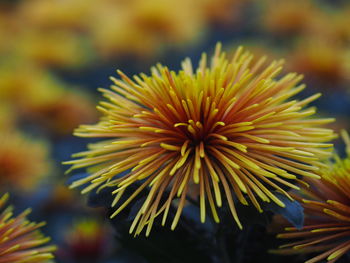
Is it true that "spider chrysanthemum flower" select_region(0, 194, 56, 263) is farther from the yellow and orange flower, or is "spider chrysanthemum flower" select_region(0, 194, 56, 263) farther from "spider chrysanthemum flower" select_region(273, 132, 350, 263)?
the yellow and orange flower

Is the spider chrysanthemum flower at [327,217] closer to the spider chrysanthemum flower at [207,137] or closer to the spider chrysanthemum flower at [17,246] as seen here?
the spider chrysanthemum flower at [207,137]

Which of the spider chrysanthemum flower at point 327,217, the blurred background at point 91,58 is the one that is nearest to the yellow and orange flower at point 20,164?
the blurred background at point 91,58

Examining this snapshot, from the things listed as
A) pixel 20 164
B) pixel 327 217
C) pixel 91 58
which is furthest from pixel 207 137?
pixel 91 58

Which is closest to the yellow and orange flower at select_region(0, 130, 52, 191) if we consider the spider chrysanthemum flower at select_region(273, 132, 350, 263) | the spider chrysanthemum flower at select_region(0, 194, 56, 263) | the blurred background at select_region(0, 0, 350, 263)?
the blurred background at select_region(0, 0, 350, 263)

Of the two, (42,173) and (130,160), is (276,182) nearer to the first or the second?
(130,160)

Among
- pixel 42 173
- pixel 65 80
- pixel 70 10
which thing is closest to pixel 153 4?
pixel 70 10

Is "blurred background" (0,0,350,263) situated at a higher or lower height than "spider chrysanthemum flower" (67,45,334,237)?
higher

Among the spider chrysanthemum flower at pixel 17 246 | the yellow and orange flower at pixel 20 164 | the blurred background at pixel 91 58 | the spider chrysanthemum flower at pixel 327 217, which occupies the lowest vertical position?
the spider chrysanthemum flower at pixel 327 217
